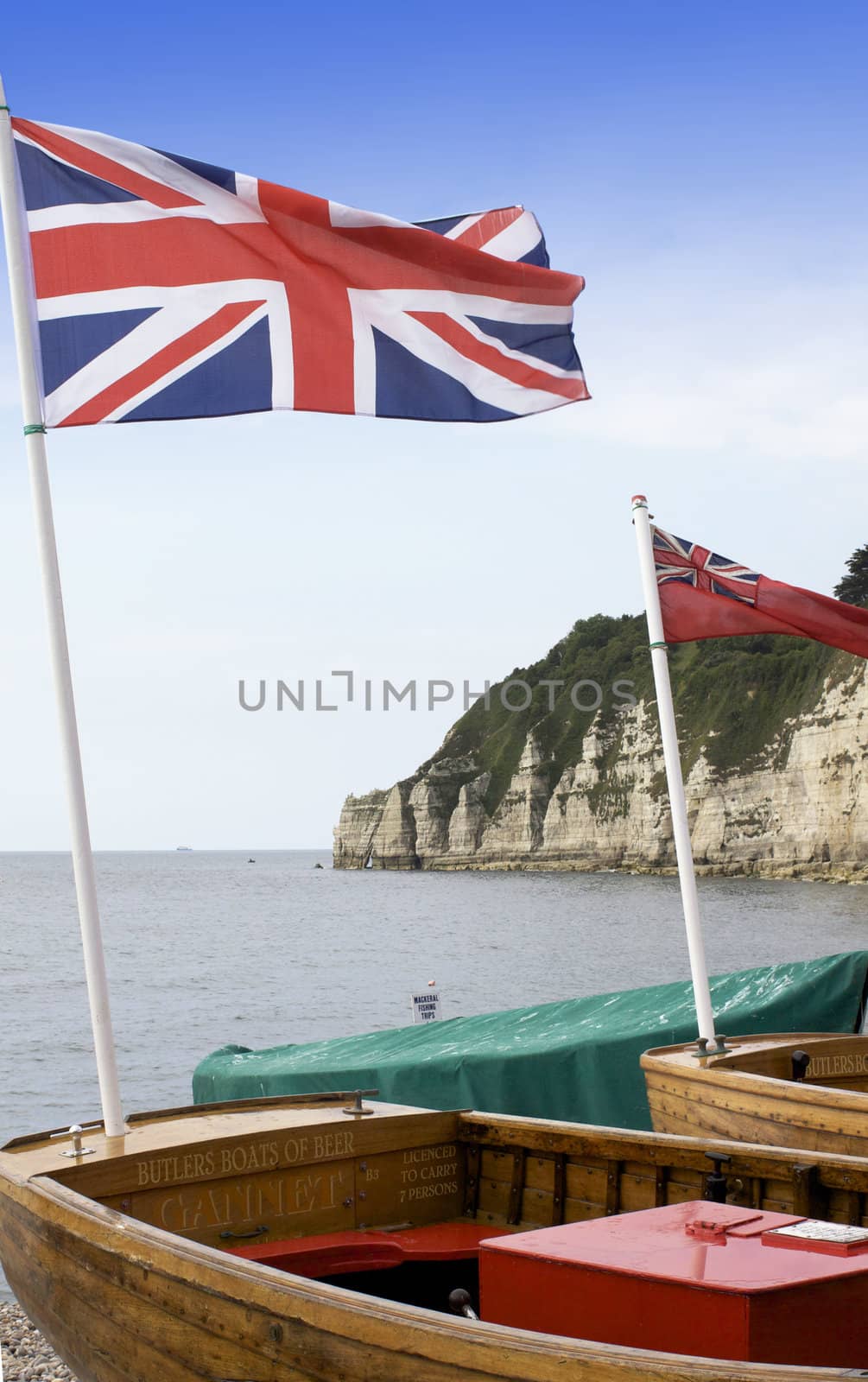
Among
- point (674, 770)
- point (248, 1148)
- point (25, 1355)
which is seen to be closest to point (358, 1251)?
point (248, 1148)

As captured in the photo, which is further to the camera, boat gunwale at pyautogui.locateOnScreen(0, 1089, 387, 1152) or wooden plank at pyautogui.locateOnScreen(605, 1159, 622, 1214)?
boat gunwale at pyautogui.locateOnScreen(0, 1089, 387, 1152)

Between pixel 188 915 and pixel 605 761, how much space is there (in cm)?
3548

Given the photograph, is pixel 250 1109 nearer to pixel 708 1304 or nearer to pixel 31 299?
pixel 708 1304

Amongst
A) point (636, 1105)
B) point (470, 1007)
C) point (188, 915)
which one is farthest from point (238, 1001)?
point (188, 915)

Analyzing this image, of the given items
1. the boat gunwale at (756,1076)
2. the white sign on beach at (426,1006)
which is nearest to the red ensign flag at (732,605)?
the boat gunwale at (756,1076)

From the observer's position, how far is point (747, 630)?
10.4 metres

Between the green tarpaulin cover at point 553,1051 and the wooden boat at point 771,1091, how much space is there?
1.88 metres

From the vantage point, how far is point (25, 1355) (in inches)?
357

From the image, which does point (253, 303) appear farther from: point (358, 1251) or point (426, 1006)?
point (426, 1006)

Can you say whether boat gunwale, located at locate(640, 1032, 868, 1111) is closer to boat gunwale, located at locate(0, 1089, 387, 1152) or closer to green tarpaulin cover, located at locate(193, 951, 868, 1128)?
green tarpaulin cover, located at locate(193, 951, 868, 1128)

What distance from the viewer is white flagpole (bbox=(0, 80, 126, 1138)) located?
6.11 m

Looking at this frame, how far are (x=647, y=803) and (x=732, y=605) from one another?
97092mm

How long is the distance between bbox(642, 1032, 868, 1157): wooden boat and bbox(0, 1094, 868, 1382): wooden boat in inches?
79.2

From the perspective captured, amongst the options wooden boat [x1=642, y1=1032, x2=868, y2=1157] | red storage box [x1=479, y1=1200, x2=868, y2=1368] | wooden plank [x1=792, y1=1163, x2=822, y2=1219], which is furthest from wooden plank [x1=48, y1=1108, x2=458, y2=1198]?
wooden boat [x1=642, y1=1032, x2=868, y2=1157]
